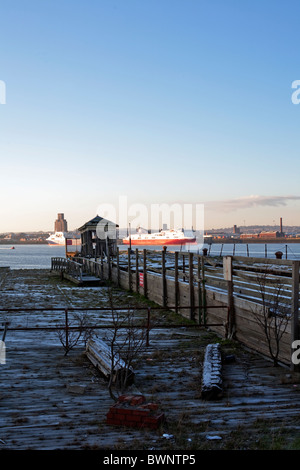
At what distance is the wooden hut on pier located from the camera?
40.4m

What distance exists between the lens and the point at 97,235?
41.2 m

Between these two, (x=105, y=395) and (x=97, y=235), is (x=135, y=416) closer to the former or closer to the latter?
(x=105, y=395)

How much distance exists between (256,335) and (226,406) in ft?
11.2

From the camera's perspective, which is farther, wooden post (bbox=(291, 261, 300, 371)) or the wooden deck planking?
wooden post (bbox=(291, 261, 300, 371))

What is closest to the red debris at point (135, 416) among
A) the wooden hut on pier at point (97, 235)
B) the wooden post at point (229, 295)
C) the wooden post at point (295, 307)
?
the wooden post at point (295, 307)

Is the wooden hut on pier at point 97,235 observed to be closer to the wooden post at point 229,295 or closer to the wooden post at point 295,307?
the wooden post at point 229,295

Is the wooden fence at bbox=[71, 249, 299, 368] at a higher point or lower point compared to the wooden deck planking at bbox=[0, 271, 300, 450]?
higher

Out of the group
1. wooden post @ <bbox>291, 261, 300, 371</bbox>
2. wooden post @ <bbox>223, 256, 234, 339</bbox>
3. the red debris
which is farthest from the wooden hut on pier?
the red debris

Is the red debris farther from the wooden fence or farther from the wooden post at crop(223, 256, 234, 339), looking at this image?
the wooden post at crop(223, 256, 234, 339)

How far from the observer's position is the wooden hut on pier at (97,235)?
4044 cm

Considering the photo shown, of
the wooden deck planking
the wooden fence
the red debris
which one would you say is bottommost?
the wooden deck planking
